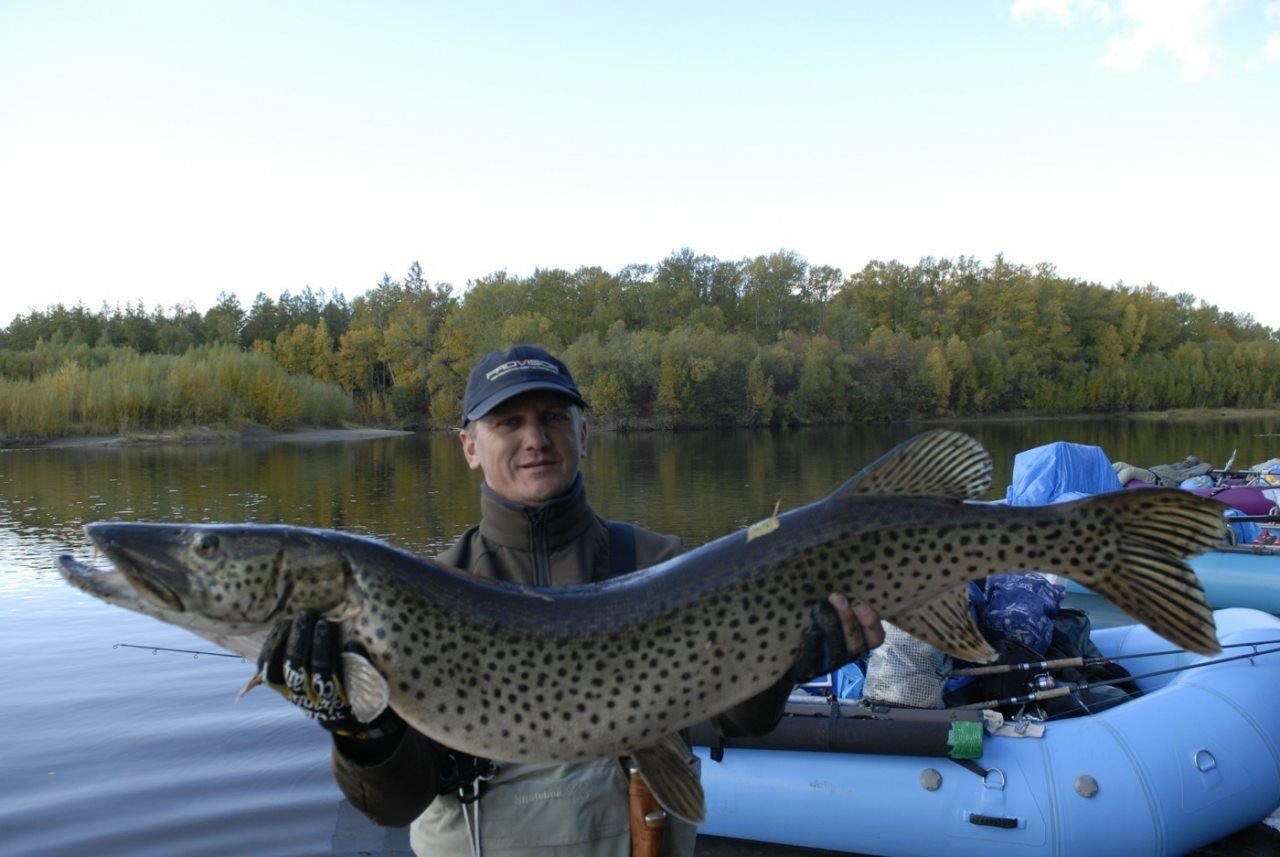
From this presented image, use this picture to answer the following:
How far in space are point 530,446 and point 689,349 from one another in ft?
221

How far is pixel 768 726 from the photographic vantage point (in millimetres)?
2836

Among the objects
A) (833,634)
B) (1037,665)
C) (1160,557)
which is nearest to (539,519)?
(833,634)

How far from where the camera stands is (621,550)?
10.5 ft

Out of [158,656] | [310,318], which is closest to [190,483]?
[158,656]

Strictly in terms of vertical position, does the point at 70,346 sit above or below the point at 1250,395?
above

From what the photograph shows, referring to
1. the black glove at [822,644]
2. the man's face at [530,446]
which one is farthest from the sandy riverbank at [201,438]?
the black glove at [822,644]

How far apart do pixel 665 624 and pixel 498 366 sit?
1.16 meters

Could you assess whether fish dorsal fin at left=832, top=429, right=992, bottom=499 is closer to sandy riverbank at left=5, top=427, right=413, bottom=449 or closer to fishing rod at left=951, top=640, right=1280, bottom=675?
fishing rod at left=951, top=640, right=1280, bottom=675

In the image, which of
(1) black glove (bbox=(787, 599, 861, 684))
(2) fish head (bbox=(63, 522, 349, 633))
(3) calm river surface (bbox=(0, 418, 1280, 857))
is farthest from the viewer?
(3) calm river surface (bbox=(0, 418, 1280, 857))

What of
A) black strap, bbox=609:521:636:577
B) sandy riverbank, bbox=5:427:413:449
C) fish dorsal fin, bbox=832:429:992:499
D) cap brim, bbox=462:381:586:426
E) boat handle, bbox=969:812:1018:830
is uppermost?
cap brim, bbox=462:381:586:426

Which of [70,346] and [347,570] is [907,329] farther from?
[347,570]

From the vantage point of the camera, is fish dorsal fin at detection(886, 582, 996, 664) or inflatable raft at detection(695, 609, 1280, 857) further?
inflatable raft at detection(695, 609, 1280, 857)

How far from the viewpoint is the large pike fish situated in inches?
97.4

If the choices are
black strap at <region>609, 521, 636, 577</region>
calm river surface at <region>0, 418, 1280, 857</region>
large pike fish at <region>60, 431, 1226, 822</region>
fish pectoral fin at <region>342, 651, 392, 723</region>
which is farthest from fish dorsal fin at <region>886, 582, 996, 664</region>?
calm river surface at <region>0, 418, 1280, 857</region>
